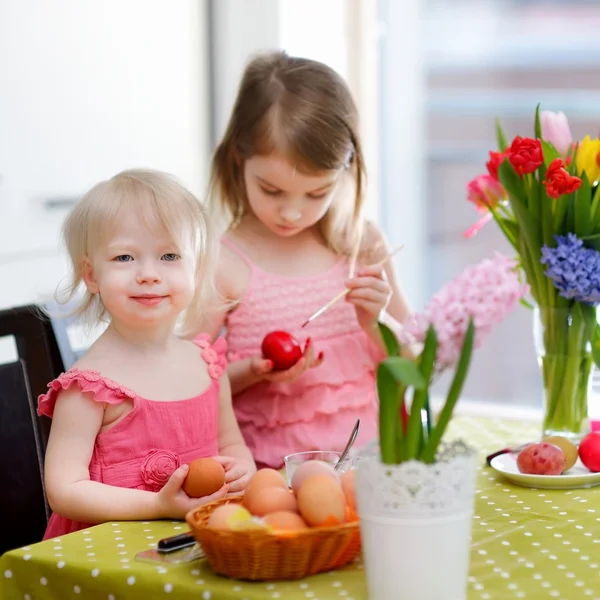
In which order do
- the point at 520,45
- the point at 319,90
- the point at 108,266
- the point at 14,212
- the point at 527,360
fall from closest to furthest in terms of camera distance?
the point at 108,266 < the point at 319,90 < the point at 14,212 < the point at 527,360 < the point at 520,45

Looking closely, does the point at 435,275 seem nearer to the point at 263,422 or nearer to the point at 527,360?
the point at 527,360

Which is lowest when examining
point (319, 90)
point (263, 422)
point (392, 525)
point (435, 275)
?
point (435, 275)

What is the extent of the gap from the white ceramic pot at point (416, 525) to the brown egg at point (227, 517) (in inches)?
4.5

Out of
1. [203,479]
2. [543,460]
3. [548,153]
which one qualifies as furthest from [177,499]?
[548,153]

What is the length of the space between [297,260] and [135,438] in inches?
21.6

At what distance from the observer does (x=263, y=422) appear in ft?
5.44

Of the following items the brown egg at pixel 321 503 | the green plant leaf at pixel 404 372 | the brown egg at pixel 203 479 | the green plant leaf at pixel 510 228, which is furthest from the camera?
the green plant leaf at pixel 510 228

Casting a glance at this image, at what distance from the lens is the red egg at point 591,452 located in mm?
1329

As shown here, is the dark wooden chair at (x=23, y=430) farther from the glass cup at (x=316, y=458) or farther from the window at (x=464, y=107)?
the window at (x=464, y=107)

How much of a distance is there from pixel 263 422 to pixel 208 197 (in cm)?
40

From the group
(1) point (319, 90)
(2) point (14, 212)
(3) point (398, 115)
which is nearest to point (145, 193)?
(1) point (319, 90)

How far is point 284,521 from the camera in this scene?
0.96 metres

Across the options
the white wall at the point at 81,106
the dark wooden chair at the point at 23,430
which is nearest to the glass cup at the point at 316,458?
the dark wooden chair at the point at 23,430

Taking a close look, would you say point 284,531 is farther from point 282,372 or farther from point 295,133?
point 295,133
